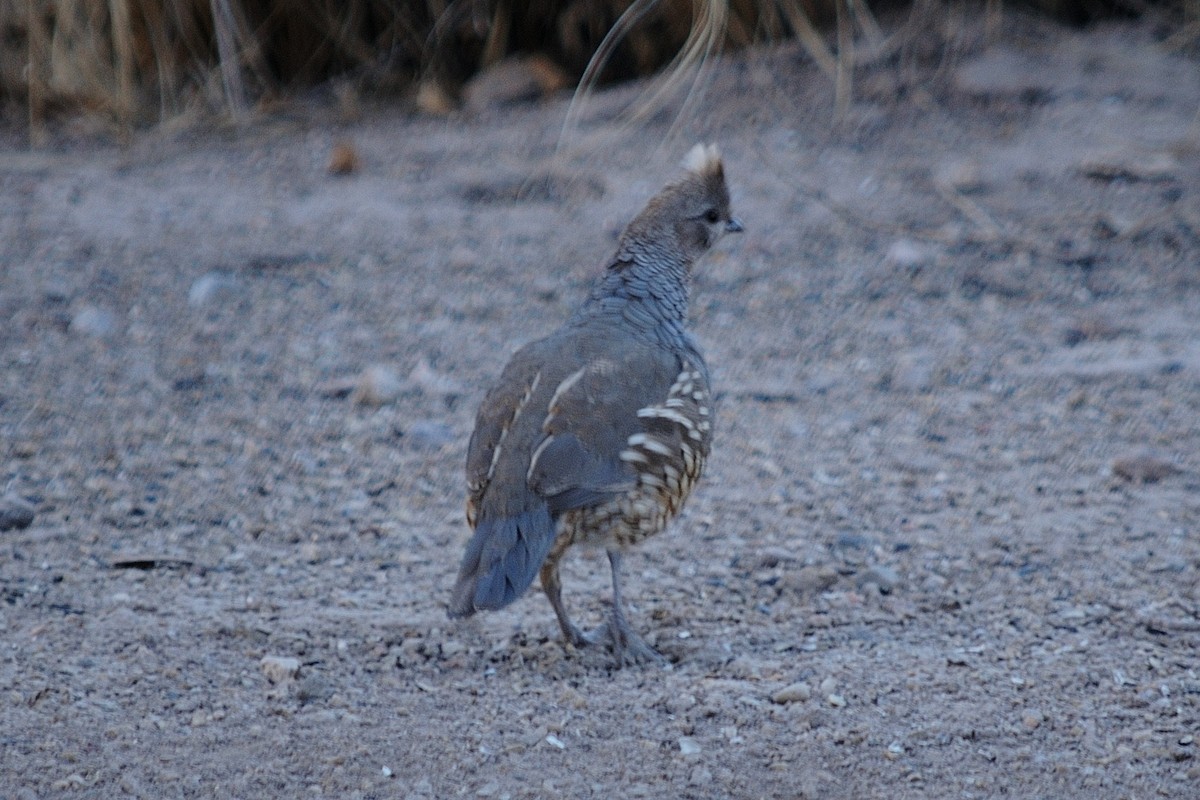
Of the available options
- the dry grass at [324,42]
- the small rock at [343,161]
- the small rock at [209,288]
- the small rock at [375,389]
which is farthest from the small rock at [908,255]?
the small rock at [209,288]

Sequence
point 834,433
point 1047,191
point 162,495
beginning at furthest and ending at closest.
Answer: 1. point 1047,191
2. point 834,433
3. point 162,495

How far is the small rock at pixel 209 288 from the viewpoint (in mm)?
6887

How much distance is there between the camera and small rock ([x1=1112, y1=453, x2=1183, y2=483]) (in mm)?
5160

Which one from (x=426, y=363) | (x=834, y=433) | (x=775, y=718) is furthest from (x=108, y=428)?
(x=775, y=718)

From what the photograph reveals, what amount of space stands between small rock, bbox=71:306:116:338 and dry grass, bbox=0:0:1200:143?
221 centimetres

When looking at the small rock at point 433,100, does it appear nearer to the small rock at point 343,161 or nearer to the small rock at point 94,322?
the small rock at point 343,161

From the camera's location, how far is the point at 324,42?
9.30 metres

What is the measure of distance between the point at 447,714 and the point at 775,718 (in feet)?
2.65

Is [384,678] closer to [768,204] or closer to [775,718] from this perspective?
[775,718]

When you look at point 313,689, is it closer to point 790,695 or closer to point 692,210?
point 790,695

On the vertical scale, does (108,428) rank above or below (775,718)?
below

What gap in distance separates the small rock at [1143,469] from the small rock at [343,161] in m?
4.53

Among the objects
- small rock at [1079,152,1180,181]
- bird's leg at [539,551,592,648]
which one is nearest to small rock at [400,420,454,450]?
bird's leg at [539,551,592,648]

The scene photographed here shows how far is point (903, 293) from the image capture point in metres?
6.84
